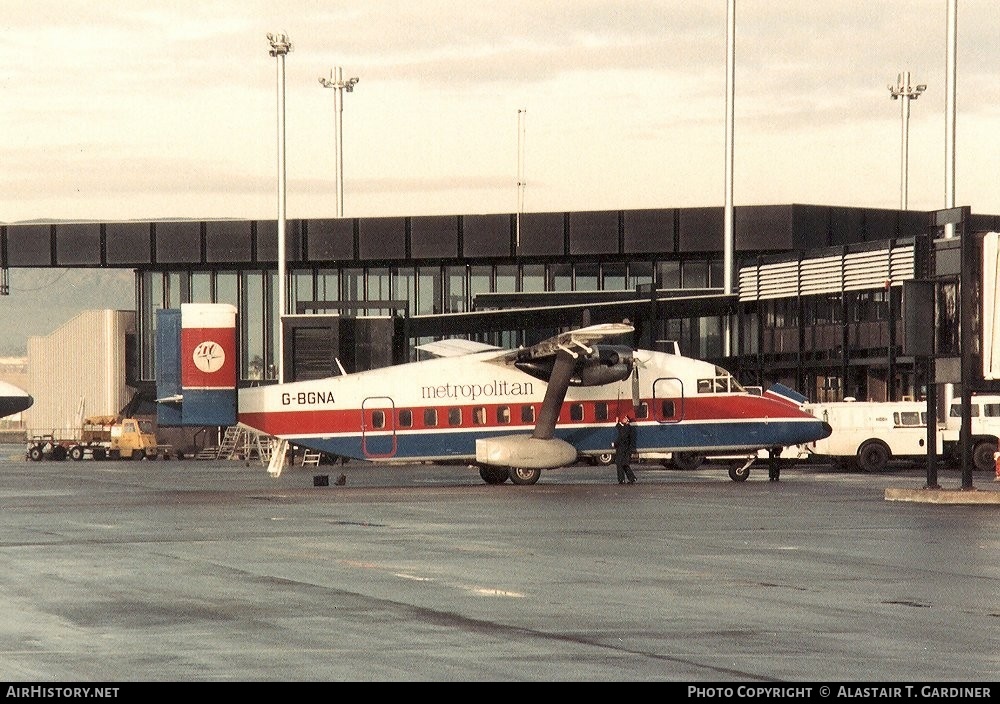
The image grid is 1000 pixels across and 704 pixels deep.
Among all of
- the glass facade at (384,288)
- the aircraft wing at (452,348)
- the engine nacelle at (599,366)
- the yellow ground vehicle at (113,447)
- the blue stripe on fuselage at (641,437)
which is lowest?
the yellow ground vehicle at (113,447)

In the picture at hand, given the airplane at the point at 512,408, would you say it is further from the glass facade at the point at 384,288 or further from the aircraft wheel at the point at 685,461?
the glass facade at the point at 384,288

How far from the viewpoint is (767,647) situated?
43.7ft

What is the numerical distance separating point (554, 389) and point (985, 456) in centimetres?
1695

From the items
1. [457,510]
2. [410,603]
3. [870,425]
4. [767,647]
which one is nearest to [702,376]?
[870,425]

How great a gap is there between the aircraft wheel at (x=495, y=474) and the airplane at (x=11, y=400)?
58.9 metres

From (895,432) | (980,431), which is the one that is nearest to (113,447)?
(895,432)

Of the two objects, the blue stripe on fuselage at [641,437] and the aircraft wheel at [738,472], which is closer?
the blue stripe on fuselage at [641,437]

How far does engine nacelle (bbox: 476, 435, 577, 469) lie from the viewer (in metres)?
45.4

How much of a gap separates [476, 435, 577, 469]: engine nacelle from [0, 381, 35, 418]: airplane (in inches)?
2356

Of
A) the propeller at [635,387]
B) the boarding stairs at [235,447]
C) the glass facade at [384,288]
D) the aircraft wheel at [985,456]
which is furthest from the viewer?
the glass facade at [384,288]

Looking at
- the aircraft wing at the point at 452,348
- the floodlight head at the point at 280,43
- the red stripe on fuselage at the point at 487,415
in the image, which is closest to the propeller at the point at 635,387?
the red stripe on fuselage at the point at 487,415

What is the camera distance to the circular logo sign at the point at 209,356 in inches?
1796

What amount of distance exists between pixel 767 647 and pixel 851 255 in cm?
5816
